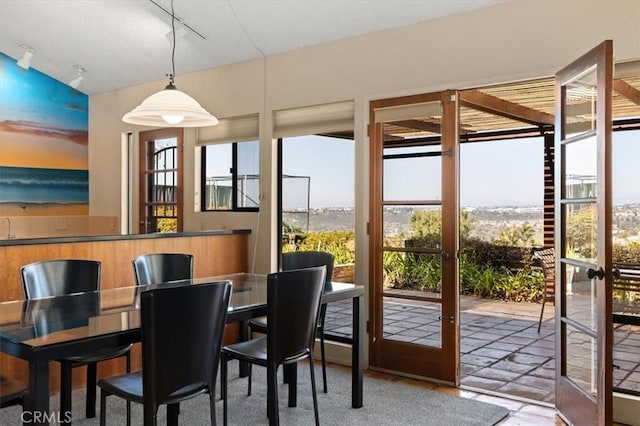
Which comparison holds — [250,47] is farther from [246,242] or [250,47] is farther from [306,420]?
[306,420]

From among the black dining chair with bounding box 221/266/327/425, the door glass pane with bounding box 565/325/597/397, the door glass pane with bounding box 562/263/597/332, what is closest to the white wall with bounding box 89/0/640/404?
the door glass pane with bounding box 562/263/597/332

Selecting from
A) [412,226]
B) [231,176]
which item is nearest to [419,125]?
[412,226]

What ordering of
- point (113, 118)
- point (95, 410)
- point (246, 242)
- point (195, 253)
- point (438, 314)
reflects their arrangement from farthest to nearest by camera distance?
point (113, 118)
point (246, 242)
point (195, 253)
point (438, 314)
point (95, 410)

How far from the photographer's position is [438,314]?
13.2ft

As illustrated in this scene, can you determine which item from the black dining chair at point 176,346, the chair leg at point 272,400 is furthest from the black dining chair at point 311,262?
the black dining chair at point 176,346

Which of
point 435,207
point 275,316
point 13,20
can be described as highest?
point 13,20

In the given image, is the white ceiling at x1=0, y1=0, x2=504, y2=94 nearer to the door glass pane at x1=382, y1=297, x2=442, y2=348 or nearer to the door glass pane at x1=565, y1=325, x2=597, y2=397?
the door glass pane at x1=382, y1=297, x2=442, y2=348

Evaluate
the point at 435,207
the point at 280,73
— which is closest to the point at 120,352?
the point at 435,207

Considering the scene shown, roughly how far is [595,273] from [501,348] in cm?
235

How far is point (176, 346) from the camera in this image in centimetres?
227

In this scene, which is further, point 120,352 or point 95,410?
point 95,410

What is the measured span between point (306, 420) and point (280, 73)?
9.63ft

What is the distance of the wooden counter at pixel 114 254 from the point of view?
356 cm

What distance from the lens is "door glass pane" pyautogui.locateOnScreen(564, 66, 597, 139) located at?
3.05 metres
